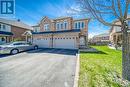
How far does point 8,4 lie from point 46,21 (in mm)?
9931

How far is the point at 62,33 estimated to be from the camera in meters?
23.2

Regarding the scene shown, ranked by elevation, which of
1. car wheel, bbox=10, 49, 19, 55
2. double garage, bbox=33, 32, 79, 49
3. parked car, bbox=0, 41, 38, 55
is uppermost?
double garage, bbox=33, 32, 79, 49

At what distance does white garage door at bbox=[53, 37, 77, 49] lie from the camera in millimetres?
22078

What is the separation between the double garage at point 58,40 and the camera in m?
21.9

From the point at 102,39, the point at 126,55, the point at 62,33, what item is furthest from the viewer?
the point at 102,39

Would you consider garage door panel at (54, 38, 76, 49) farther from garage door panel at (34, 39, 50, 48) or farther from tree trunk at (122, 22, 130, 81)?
tree trunk at (122, 22, 130, 81)

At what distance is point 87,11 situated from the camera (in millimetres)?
6512

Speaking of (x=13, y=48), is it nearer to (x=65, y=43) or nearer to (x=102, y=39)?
(x=65, y=43)

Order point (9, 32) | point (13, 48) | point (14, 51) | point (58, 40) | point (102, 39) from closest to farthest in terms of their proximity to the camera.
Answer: point (13, 48) → point (14, 51) → point (58, 40) → point (9, 32) → point (102, 39)

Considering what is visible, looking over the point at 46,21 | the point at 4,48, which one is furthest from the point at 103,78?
the point at 46,21

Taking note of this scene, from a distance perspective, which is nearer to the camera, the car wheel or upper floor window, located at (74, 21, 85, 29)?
the car wheel

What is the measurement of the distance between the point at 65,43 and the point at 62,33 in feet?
7.27

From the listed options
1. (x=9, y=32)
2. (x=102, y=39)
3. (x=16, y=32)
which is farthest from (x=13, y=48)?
(x=102, y=39)

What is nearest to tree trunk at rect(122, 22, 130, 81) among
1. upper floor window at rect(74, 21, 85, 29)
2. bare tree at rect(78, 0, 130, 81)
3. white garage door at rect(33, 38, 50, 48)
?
bare tree at rect(78, 0, 130, 81)
